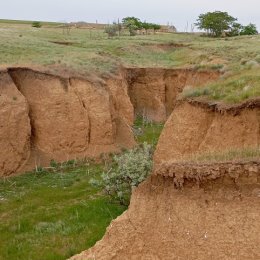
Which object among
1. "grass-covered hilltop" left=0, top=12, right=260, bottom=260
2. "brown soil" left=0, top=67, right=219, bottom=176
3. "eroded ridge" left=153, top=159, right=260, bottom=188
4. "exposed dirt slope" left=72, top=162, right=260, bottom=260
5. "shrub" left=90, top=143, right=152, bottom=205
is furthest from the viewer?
"brown soil" left=0, top=67, right=219, bottom=176

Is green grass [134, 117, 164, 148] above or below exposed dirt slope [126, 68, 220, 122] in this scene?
below

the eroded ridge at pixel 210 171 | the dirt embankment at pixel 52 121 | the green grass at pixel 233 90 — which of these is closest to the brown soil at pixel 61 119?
the dirt embankment at pixel 52 121

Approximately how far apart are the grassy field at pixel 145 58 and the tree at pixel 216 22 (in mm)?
20678

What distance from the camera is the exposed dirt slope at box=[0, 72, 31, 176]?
977 inches

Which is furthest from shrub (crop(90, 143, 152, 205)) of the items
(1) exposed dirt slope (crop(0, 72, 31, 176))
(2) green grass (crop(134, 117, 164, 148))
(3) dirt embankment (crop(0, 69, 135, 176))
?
(2) green grass (crop(134, 117, 164, 148))

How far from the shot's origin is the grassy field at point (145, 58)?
62.7 feet

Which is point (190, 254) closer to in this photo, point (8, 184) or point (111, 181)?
point (111, 181)

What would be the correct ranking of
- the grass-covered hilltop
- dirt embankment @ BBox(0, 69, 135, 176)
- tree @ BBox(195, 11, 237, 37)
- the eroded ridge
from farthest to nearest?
tree @ BBox(195, 11, 237, 37) < dirt embankment @ BBox(0, 69, 135, 176) < the grass-covered hilltop < the eroded ridge

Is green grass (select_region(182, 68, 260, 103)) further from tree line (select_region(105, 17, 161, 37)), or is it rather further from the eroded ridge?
tree line (select_region(105, 17, 161, 37))

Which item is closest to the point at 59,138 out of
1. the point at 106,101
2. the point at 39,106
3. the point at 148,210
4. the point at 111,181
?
the point at 39,106

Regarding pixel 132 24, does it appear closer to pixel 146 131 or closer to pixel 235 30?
pixel 235 30

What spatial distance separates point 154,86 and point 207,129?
22.5 m

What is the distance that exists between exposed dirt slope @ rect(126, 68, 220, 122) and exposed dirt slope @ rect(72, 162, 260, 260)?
90.8 feet

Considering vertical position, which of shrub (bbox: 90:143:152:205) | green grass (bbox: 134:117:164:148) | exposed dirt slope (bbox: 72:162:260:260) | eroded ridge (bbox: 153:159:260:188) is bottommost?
green grass (bbox: 134:117:164:148)
